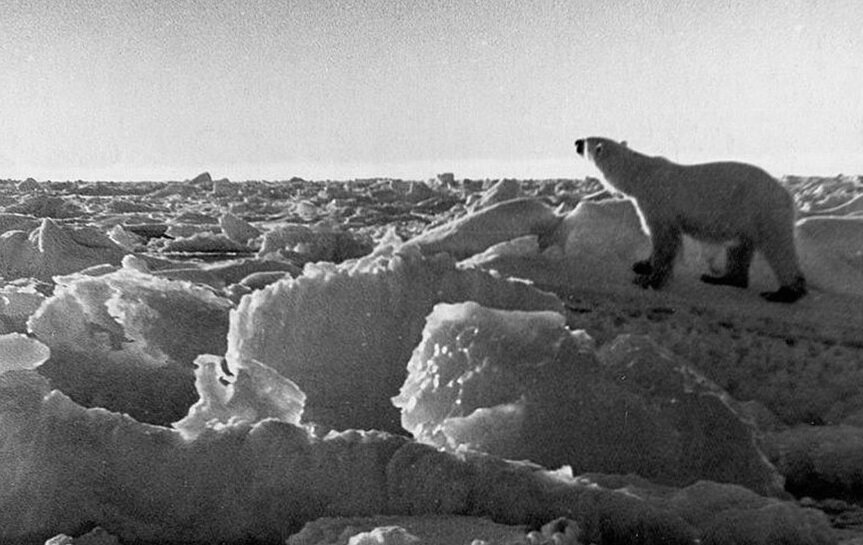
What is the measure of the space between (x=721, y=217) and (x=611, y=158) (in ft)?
2.10

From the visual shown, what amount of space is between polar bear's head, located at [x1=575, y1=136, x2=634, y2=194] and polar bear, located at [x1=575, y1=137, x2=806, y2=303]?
2.8 inches

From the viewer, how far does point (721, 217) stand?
354 centimetres

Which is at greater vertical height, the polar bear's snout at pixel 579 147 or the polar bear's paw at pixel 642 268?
the polar bear's snout at pixel 579 147

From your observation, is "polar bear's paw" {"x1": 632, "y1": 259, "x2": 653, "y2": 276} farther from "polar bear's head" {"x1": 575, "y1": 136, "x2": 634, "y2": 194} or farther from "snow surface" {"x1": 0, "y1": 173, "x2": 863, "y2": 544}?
"snow surface" {"x1": 0, "y1": 173, "x2": 863, "y2": 544}

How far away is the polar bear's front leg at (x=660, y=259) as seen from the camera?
10.8 ft

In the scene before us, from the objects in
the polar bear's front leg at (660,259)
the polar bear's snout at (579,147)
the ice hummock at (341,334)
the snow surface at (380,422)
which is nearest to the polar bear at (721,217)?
the polar bear's front leg at (660,259)

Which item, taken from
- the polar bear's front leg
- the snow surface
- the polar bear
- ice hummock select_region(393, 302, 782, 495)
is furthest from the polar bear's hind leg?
ice hummock select_region(393, 302, 782, 495)

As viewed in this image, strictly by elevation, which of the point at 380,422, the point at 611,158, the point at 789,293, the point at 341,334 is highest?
the point at 611,158

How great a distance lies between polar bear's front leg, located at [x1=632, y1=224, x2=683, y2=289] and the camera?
3299 mm

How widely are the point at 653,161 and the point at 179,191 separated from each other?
18.6m

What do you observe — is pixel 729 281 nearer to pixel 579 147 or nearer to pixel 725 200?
pixel 725 200

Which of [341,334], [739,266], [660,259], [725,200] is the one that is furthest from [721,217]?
[341,334]

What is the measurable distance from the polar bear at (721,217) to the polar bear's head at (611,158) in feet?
0.23

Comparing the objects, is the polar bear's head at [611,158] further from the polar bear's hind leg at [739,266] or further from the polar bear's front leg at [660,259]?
the polar bear's hind leg at [739,266]
